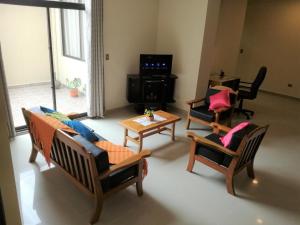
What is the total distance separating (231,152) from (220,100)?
5.43 feet

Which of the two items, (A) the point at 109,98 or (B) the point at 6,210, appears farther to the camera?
(A) the point at 109,98

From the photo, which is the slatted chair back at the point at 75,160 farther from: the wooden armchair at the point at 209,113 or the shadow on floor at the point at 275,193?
the wooden armchair at the point at 209,113

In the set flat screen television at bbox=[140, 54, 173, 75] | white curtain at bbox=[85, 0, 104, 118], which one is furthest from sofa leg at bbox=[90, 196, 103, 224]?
flat screen television at bbox=[140, 54, 173, 75]

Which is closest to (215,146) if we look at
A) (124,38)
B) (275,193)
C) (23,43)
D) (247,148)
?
(247,148)

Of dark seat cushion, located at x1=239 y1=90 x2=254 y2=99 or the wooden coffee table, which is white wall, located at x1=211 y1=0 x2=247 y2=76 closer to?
dark seat cushion, located at x1=239 y1=90 x2=254 y2=99

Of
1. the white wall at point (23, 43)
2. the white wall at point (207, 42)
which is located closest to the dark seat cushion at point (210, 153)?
the white wall at point (207, 42)

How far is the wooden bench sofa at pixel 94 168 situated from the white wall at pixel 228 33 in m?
4.24

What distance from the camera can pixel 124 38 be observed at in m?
4.64

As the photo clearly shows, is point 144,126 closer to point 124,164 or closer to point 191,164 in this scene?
point 191,164

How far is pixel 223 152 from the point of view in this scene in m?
2.63

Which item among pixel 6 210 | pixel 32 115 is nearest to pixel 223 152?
pixel 32 115

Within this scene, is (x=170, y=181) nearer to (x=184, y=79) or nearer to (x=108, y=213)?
(x=108, y=213)

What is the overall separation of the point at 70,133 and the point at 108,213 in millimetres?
851

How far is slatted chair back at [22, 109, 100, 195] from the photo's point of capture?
1.93m
